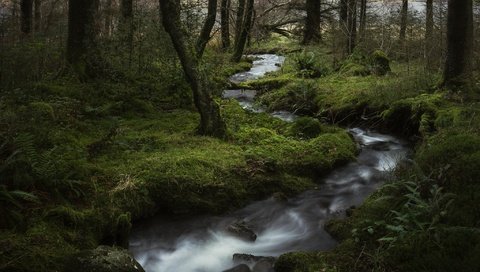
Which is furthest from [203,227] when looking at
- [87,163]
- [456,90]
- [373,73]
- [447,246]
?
[373,73]

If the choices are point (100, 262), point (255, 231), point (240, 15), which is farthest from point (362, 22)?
point (100, 262)

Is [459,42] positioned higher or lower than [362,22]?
lower

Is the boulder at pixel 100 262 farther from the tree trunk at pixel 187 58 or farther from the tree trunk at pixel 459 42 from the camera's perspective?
the tree trunk at pixel 459 42

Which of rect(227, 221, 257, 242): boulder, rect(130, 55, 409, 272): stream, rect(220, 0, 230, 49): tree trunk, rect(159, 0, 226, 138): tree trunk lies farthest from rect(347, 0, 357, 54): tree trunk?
rect(227, 221, 257, 242): boulder

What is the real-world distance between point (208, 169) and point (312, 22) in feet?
62.1

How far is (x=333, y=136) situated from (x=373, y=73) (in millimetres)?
6191

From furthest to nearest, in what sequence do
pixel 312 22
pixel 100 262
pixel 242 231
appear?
pixel 312 22, pixel 242 231, pixel 100 262

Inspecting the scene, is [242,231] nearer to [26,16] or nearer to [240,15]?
[26,16]

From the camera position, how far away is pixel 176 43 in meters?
7.61

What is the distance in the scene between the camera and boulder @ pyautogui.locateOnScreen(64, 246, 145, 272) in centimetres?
385

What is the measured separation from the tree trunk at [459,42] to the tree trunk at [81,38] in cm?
742

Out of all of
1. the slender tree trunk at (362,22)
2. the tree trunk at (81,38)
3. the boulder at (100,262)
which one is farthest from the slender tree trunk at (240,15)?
the boulder at (100,262)

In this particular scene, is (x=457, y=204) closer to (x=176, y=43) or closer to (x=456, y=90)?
(x=176, y=43)

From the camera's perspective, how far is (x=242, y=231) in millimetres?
6039
